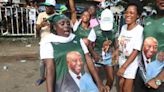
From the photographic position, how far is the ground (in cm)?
614

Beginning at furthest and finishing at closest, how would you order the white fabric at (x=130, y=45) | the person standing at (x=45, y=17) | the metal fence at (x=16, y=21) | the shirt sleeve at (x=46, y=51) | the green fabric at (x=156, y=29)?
the metal fence at (x=16, y=21), the person standing at (x=45, y=17), the white fabric at (x=130, y=45), the green fabric at (x=156, y=29), the shirt sleeve at (x=46, y=51)

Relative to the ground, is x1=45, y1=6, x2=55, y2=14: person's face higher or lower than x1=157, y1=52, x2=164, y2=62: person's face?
higher

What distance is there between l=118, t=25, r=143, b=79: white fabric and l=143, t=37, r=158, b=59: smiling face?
0.52 metres

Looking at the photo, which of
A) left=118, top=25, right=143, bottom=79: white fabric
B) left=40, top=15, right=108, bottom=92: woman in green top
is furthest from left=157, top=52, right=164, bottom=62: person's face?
left=40, top=15, right=108, bottom=92: woman in green top

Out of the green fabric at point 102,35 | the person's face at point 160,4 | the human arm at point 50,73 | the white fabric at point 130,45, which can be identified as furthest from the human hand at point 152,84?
the green fabric at point 102,35

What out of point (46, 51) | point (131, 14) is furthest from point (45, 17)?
point (46, 51)

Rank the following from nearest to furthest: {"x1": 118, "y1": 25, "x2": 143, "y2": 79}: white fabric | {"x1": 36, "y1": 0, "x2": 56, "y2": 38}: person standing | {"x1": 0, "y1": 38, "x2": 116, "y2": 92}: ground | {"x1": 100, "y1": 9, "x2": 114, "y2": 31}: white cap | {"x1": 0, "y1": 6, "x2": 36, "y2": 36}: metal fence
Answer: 1. {"x1": 118, "y1": 25, "x2": 143, "y2": 79}: white fabric
2. {"x1": 100, "y1": 9, "x2": 114, "y2": 31}: white cap
3. {"x1": 36, "y1": 0, "x2": 56, "y2": 38}: person standing
4. {"x1": 0, "y1": 38, "x2": 116, "y2": 92}: ground
5. {"x1": 0, "y1": 6, "x2": 36, "y2": 36}: metal fence

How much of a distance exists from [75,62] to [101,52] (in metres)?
1.85

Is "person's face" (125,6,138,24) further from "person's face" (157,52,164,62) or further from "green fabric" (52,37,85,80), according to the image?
"green fabric" (52,37,85,80)

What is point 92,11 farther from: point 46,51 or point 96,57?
point 46,51

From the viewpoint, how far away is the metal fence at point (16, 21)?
9211 millimetres

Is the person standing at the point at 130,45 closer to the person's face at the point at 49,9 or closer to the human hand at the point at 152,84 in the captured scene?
the human hand at the point at 152,84

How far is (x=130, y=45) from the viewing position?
4.32m

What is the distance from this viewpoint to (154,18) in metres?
3.62
